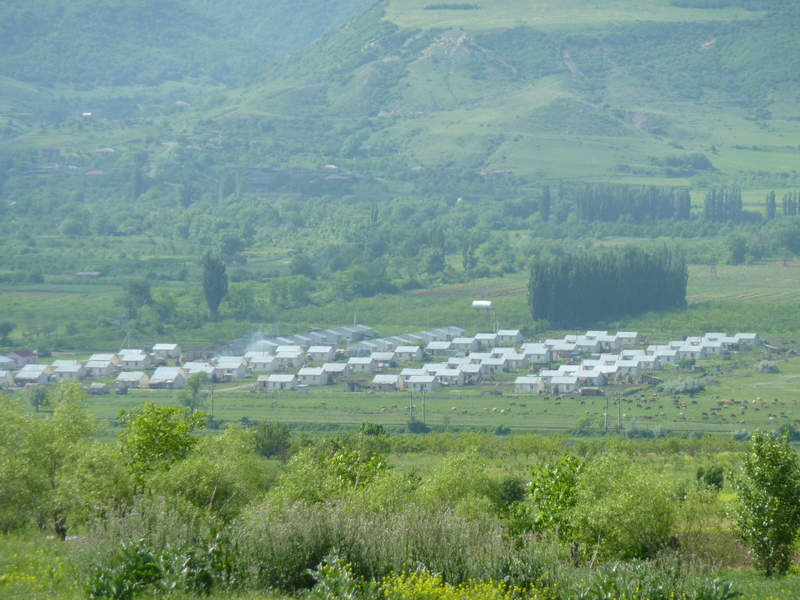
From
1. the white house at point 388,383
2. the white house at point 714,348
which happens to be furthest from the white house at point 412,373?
the white house at point 714,348

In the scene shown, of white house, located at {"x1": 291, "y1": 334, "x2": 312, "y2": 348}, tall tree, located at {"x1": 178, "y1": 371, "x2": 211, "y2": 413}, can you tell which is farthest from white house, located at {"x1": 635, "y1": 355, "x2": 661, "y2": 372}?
tall tree, located at {"x1": 178, "y1": 371, "x2": 211, "y2": 413}

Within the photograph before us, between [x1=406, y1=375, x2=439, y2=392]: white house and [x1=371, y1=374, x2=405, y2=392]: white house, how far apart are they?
1.58 feet

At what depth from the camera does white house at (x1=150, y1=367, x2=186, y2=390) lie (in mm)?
69750

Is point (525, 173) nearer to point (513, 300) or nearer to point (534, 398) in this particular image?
point (513, 300)

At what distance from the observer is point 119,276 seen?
106562 millimetres

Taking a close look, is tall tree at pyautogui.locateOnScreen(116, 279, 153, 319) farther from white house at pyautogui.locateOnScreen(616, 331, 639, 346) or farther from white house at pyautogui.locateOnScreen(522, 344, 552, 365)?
white house at pyautogui.locateOnScreen(616, 331, 639, 346)

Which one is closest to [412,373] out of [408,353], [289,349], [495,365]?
[495,365]

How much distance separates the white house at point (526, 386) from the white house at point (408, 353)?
11.5 meters

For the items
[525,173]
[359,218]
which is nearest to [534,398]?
[359,218]

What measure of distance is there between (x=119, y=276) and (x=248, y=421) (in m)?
52.8

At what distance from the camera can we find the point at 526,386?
2608 inches

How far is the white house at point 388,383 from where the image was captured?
221ft

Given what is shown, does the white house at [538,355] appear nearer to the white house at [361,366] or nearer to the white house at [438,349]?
the white house at [438,349]

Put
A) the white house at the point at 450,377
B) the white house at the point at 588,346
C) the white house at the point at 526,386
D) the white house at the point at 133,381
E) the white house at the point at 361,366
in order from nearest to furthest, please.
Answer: the white house at the point at 526,386 → the white house at the point at 450,377 → the white house at the point at 133,381 → the white house at the point at 361,366 → the white house at the point at 588,346
